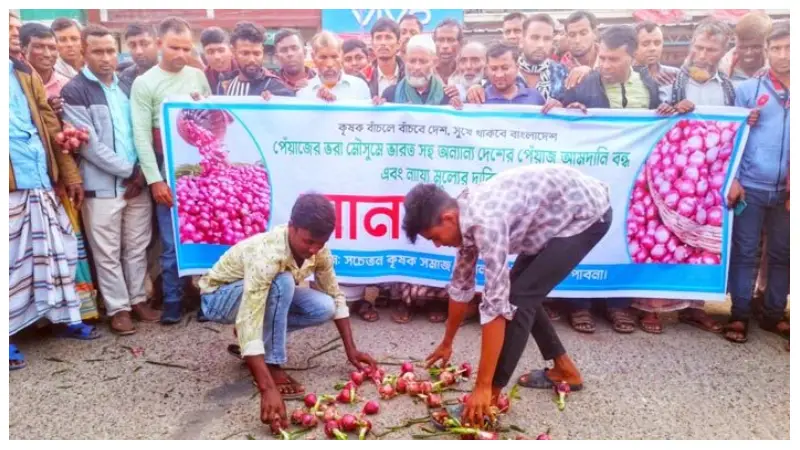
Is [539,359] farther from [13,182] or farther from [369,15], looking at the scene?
[13,182]

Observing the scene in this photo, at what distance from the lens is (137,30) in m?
4.19

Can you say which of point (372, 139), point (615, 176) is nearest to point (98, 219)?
point (372, 139)

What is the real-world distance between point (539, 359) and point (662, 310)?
40.4 inches

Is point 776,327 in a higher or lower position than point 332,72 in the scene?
lower

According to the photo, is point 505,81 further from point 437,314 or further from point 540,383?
point 540,383

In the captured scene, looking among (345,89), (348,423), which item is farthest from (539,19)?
(348,423)

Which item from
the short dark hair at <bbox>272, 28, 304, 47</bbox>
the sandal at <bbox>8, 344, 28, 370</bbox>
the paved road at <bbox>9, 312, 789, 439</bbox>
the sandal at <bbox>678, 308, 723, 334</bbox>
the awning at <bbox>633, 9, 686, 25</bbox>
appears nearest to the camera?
the paved road at <bbox>9, 312, 789, 439</bbox>

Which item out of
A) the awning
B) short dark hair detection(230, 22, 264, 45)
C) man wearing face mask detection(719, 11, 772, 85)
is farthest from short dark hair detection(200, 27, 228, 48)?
man wearing face mask detection(719, 11, 772, 85)

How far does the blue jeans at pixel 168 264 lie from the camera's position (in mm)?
4047

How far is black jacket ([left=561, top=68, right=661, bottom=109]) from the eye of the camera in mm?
3822

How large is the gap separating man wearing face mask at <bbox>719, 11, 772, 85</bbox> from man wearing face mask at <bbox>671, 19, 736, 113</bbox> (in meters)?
0.10

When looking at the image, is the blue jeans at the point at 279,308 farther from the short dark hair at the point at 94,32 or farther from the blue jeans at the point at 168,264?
the short dark hair at the point at 94,32

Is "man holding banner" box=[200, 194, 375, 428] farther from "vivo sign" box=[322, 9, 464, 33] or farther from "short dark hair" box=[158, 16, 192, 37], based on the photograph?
"vivo sign" box=[322, 9, 464, 33]

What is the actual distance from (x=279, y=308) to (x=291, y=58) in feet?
6.31
